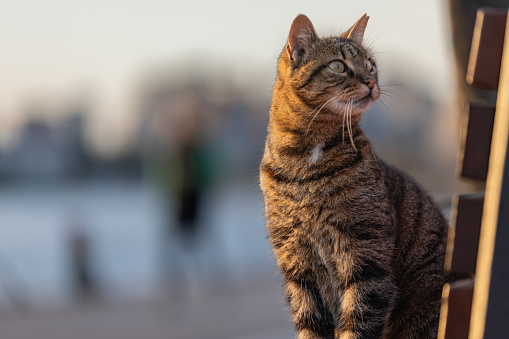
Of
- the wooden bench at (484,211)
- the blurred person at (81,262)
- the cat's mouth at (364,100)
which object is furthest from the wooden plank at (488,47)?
the blurred person at (81,262)

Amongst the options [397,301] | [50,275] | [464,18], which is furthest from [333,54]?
[50,275]

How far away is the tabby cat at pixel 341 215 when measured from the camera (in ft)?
8.95

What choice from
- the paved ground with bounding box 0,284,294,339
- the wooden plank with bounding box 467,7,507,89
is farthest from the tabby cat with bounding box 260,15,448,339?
the paved ground with bounding box 0,284,294,339

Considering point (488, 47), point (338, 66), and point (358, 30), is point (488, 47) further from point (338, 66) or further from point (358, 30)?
point (358, 30)

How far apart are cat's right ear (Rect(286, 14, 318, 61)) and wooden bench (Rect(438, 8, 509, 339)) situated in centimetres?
130

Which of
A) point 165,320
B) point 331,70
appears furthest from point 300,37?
point 165,320

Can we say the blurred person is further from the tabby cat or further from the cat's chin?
the cat's chin

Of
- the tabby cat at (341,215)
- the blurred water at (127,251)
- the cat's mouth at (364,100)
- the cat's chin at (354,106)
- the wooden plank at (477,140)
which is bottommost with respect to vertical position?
the blurred water at (127,251)

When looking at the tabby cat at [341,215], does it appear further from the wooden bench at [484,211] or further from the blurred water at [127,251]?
the wooden bench at [484,211]

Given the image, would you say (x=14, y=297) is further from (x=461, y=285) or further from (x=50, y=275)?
(x=461, y=285)

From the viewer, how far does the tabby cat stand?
2.73 metres

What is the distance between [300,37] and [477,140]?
4.62ft

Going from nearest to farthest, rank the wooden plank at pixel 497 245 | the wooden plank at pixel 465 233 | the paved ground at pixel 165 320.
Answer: the wooden plank at pixel 497 245 → the wooden plank at pixel 465 233 → the paved ground at pixel 165 320

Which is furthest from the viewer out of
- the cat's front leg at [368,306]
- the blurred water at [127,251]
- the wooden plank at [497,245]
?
the blurred water at [127,251]
